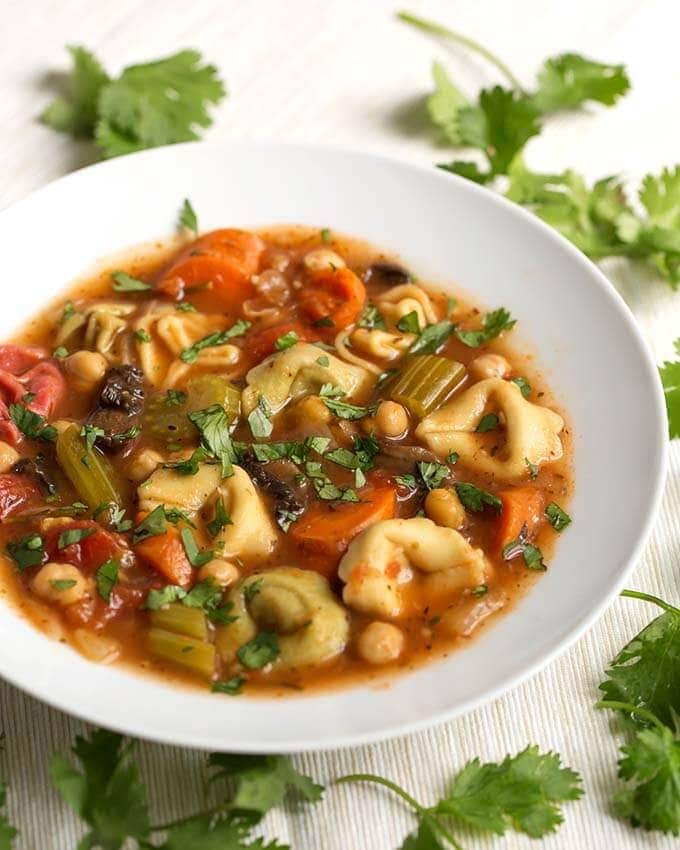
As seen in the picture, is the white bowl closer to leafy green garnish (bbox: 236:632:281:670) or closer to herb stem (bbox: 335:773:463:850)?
leafy green garnish (bbox: 236:632:281:670)

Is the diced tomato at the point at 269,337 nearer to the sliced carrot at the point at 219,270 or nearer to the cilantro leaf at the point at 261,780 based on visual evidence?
the sliced carrot at the point at 219,270

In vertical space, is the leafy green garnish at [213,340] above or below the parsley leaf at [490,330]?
above

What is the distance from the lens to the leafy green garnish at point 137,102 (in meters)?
8.32

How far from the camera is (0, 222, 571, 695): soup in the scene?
5.77 m

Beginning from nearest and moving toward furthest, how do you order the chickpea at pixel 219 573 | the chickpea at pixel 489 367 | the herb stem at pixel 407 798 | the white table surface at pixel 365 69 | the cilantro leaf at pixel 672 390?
the herb stem at pixel 407 798 → the chickpea at pixel 219 573 → the chickpea at pixel 489 367 → the cilantro leaf at pixel 672 390 → the white table surface at pixel 365 69

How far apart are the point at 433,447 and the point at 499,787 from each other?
6.00 feet

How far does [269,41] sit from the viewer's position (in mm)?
9562

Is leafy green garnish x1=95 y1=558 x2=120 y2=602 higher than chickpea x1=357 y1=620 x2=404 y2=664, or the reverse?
leafy green garnish x1=95 y1=558 x2=120 y2=602

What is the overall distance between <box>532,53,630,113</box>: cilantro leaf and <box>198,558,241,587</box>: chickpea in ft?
15.7

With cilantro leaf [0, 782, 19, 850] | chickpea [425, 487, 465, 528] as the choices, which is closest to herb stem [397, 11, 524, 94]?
chickpea [425, 487, 465, 528]

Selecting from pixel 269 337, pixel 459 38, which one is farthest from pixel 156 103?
pixel 459 38

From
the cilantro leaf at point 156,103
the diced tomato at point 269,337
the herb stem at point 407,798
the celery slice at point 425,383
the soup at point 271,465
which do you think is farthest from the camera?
the cilantro leaf at point 156,103

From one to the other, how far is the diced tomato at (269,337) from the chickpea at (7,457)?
4.86ft

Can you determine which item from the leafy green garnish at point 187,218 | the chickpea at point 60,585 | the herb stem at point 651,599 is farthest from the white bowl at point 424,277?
the herb stem at point 651,599
